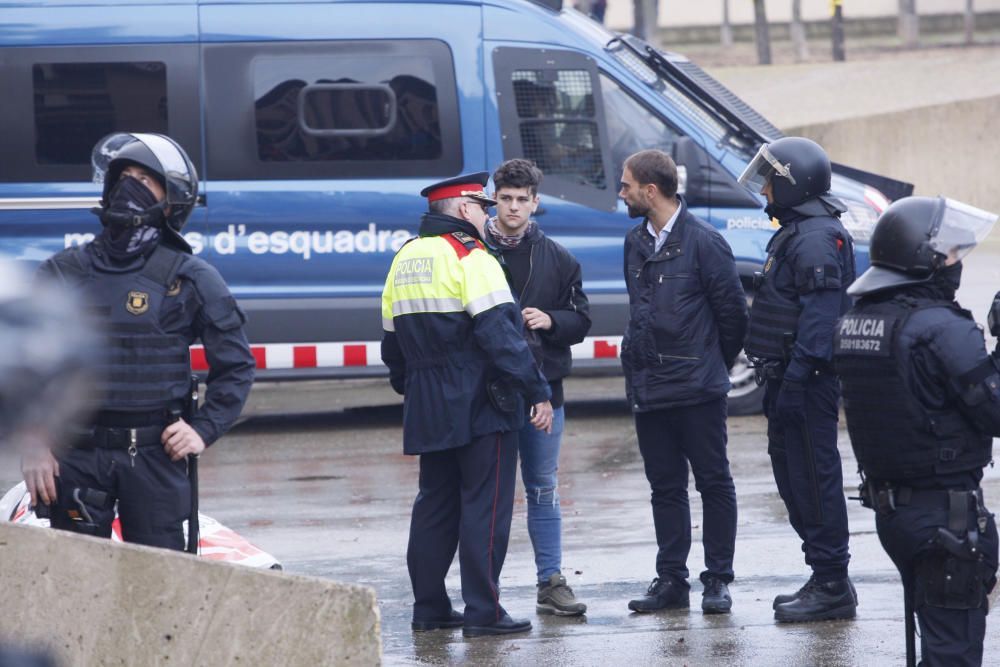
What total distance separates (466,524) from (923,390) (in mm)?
1949

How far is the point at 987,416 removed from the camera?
14.3ft

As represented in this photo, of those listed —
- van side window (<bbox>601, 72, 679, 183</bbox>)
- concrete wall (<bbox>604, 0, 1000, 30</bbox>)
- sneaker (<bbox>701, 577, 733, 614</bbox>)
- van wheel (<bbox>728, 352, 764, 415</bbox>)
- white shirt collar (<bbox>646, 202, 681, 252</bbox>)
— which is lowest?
concrete wall (<bbox>604, 0, 1000, 30</bbox>)

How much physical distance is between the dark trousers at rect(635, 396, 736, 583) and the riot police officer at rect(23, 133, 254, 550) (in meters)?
1.90

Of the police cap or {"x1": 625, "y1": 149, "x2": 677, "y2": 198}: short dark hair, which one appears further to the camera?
{"x1": 625, "y1": 149, "x2": 677, "y2": 198}: short dark hair

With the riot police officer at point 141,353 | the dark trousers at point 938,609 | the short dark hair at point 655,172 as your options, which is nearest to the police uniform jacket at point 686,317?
the short dark hair at point 655,172

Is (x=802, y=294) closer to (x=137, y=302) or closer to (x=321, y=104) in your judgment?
(x=137, y=302)

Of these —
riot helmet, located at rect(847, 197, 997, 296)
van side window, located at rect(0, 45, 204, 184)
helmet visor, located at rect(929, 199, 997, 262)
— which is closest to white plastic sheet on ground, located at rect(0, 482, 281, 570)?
riot helmet, located at rect(847, 197, 997, 296)

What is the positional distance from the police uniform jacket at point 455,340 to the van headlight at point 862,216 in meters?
4.52

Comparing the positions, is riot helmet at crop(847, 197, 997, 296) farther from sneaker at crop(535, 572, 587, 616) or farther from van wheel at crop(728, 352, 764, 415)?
van wheel at crop(728, 352, 764, 415)

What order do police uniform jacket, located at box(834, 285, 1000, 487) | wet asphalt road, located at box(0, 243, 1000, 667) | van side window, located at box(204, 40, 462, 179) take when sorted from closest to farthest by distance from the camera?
police uniform jacket, located at box(834, 285, 1000, 487), wet asphalt road, located at box(0, 243, 1000, 667), van side window, located at box(204, 40, 462, 179)

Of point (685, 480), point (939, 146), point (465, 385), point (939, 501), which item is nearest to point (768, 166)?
point (685, 480)

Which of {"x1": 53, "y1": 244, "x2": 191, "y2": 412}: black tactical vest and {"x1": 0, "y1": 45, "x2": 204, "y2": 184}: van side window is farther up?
{"x1": 53, "y1": 244, "x2": 191, "y2": 412}: black tactical vest

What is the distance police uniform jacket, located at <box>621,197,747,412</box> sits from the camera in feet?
20.0

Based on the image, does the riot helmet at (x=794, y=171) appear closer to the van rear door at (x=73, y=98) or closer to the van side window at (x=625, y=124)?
the van side window at (x=625, y=124)
